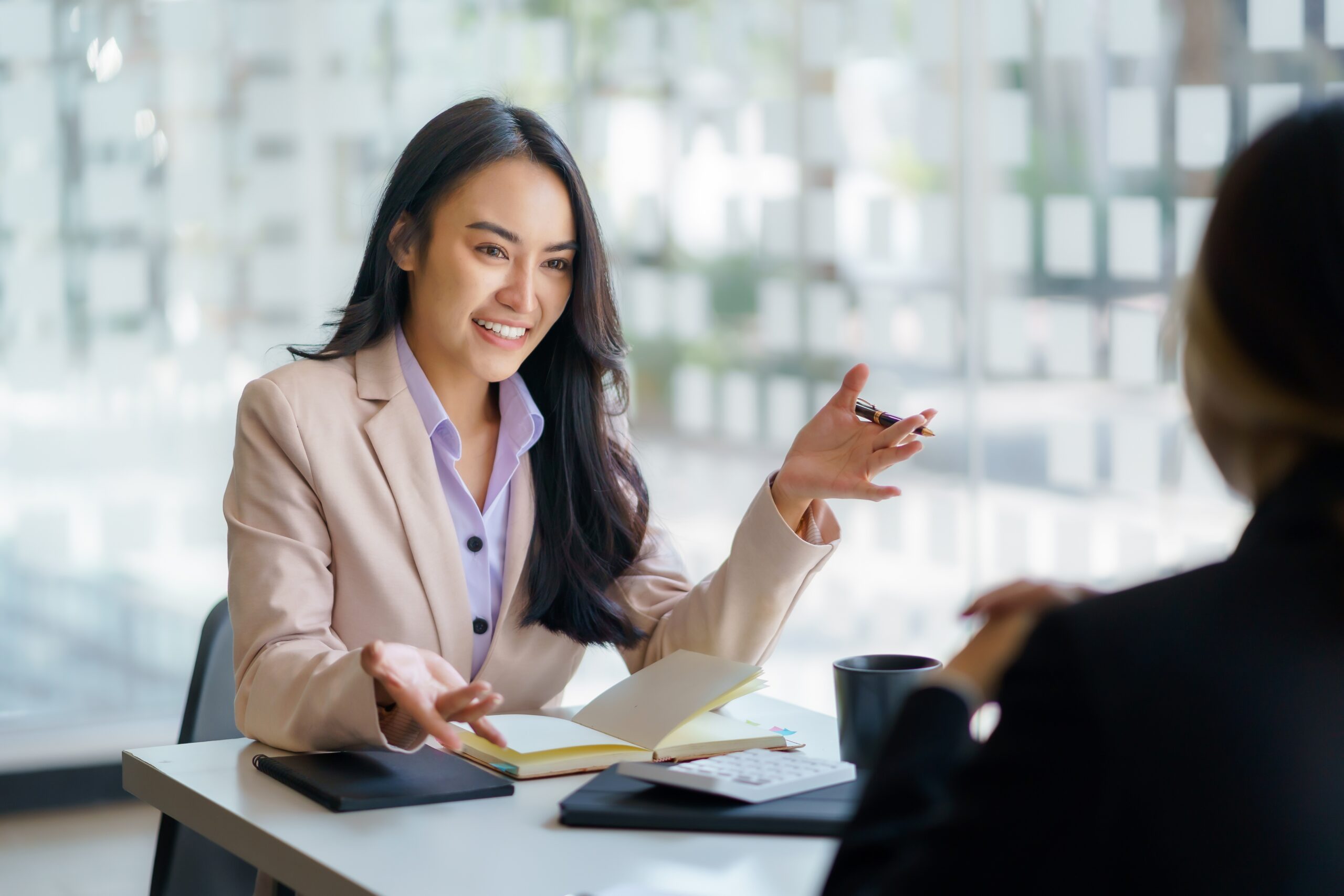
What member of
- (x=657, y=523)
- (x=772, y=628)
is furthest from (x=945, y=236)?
(x=772, y=628)

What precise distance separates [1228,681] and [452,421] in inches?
54.1

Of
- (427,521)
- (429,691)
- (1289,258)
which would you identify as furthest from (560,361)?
(1289,258)

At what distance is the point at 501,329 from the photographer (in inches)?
73.8

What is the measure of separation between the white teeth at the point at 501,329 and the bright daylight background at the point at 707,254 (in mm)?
1784

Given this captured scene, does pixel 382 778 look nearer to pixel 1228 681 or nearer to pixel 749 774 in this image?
pixel 749 774

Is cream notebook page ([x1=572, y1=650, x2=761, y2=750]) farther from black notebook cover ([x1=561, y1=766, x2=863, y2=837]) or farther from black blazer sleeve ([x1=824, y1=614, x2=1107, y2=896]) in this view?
black blazer sleeve ([x1=824, y1=614, x2=1107, y2=896])

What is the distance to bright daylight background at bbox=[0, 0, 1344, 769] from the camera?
343cm

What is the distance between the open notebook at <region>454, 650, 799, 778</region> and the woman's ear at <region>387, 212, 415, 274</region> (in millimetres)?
698

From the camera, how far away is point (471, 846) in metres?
1.13

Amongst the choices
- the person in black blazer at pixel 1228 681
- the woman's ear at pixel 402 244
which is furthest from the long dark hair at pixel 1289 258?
the woman's ear at pixel 402 244

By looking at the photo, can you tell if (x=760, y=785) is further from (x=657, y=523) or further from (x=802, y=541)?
(x=657, y=523)

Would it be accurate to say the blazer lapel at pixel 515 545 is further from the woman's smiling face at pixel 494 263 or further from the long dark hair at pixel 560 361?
the woman's smiling face at pixel 494 263

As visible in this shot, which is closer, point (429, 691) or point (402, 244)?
point (429, 691)

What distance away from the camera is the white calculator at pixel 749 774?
1196 mm
